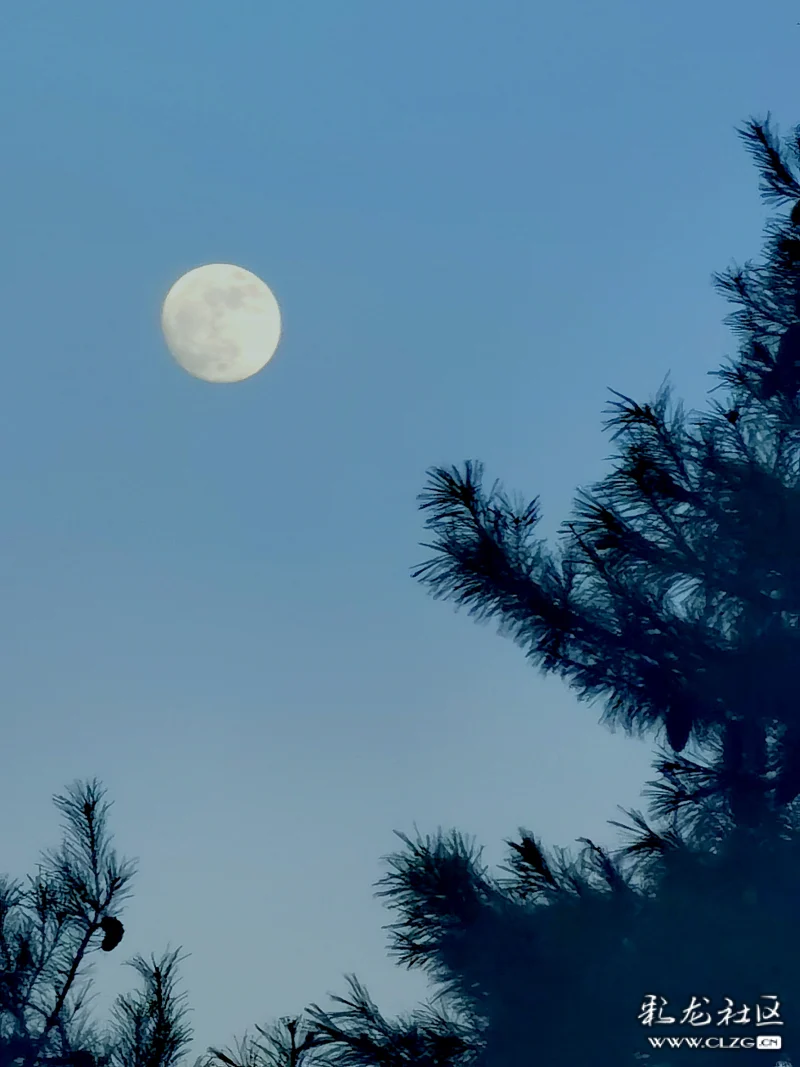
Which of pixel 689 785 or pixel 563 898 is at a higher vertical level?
pixel 689 785

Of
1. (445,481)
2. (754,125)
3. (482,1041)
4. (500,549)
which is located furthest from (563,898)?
(754,125)

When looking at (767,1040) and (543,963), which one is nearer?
(767,1040)

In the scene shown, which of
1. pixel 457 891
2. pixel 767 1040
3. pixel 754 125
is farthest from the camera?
pixel 754 125

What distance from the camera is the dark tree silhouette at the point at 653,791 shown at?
4062 mm

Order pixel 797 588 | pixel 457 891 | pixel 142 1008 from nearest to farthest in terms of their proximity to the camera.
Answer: pixel 457 891 < pixel 797 588 < pixel 142 1008

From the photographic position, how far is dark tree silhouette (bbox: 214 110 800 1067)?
4062 millimetres

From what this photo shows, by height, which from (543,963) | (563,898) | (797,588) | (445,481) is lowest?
(543,963)

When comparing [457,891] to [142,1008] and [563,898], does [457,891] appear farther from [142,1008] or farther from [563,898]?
[142,1008]

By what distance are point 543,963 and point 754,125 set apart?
5166 mm

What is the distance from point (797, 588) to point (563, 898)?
1826mm

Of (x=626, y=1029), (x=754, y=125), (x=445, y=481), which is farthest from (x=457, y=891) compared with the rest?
(x=754, y=125)

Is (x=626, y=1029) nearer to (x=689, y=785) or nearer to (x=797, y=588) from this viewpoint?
(x=689, y=785)

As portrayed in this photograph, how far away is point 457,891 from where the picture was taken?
445 cm

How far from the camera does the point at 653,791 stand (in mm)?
5090
